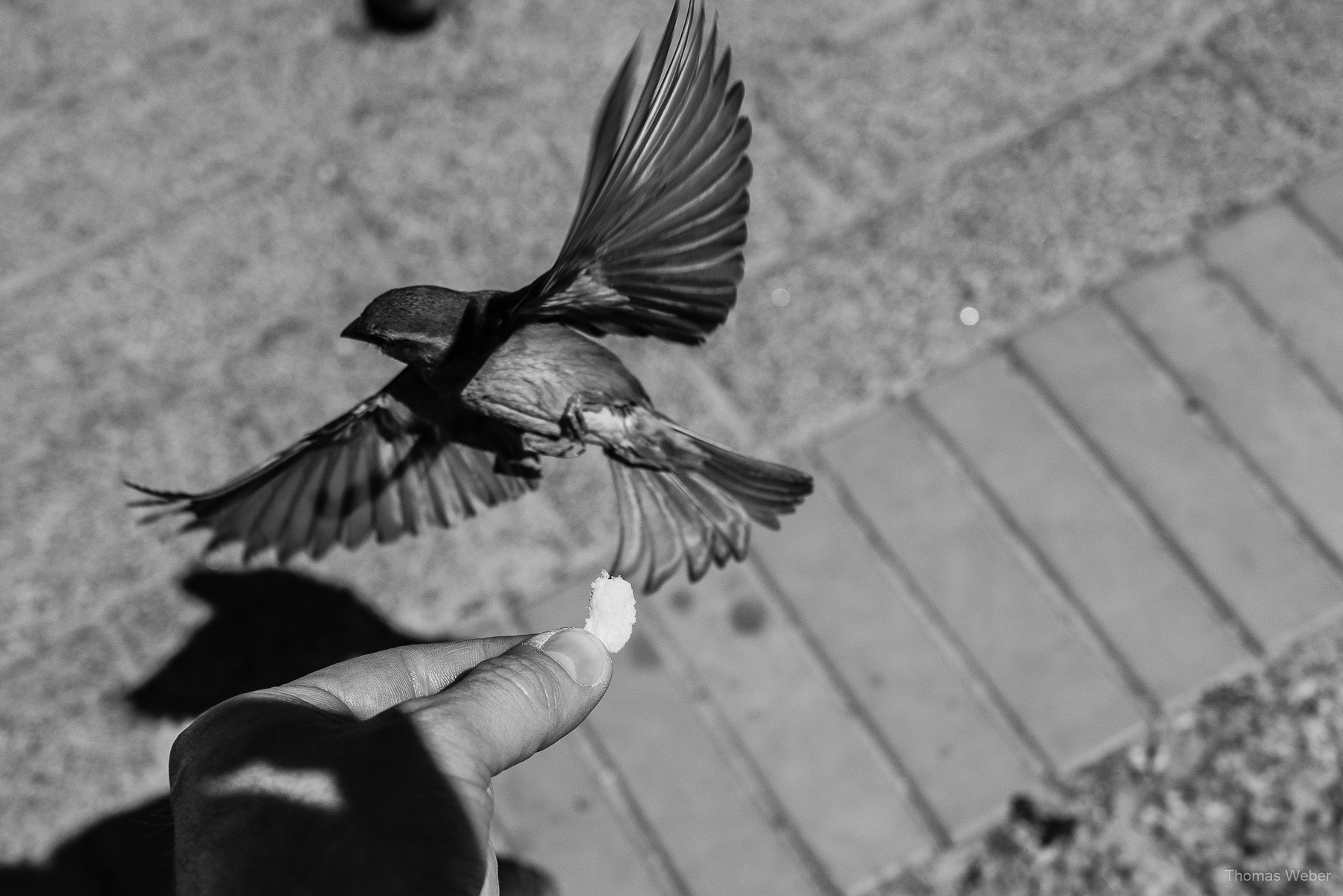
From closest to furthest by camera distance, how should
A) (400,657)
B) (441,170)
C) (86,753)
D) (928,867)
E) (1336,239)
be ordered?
1. (400,657)
2. (928,867)
3. (86,753)
4. (1336,239)
5. (441,170)

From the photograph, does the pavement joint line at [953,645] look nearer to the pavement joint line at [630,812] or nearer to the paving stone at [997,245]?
the paving stone at [997,245]

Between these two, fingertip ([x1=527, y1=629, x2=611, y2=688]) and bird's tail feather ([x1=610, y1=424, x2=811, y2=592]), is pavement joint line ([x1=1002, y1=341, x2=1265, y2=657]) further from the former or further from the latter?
fingertip ([x1=527, y1=629, x2=611, y2=688])

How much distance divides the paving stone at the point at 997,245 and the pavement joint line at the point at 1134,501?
170 mm

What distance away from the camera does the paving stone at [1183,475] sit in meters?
3.29

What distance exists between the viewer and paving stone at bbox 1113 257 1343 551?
11.1 feet

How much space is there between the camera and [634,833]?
10.3 ft

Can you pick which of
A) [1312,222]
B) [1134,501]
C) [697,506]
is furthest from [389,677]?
[1312,222]

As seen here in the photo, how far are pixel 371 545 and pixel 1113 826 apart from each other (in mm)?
1922

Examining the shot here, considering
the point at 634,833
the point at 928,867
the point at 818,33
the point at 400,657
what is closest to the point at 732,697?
the point at 634,833

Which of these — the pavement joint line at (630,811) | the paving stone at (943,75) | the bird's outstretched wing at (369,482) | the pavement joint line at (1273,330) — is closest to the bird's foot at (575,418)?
the bird's outstretched wing at (369,482)

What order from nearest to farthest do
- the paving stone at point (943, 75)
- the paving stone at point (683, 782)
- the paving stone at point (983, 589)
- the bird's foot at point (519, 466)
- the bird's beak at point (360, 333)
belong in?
the bird's beak at point (360, 333) < the bird's foot at point (519, 466) < the paving stone at point (683, 782) < the paving stone at point (983, 589) < the paving stone at point (943, 75)

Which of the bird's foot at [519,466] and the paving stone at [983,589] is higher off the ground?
the bird's foot at [519,466]

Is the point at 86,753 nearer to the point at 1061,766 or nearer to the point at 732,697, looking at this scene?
the point at 732,697

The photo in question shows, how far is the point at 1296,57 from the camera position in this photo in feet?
12.7
